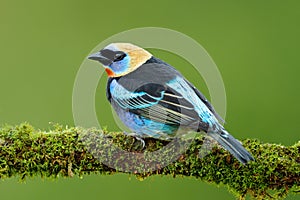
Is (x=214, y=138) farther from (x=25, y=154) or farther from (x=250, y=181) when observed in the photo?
(x=25, y=154)

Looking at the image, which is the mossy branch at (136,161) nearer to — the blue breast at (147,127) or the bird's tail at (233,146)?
the bird's tail at (233,146)

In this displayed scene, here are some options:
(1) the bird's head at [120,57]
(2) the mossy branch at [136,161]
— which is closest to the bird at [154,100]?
(1) the bird's head at [120,57]

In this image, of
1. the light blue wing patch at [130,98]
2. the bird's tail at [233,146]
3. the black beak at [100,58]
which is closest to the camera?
the bird's tail at [233,146]

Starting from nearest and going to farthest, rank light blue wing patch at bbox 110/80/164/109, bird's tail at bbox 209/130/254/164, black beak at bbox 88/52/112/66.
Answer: bird's tail at bbox 209/130/254/164 < light blue wing patch at bbox 110/80/164/109 < black beak at bbox 88/52/112/66

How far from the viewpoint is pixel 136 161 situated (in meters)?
3.55

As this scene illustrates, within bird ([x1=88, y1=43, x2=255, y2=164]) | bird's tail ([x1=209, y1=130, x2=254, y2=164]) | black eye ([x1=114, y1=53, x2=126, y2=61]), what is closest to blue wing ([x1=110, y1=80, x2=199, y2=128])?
bird ([x1=88, y1=43, x2=255, y2=164])

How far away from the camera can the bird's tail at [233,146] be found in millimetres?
3367

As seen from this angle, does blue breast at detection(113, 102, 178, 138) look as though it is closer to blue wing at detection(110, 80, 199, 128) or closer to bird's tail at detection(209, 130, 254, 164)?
blue wing at detection(110, 80, 199, 128)

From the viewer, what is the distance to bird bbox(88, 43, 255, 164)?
3619 millimetres

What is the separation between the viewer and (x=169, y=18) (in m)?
7.72

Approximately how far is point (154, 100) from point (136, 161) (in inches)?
16.5

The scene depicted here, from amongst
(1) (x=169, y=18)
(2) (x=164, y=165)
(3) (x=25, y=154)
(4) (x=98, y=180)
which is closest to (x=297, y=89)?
(1) (x=169, y=18)

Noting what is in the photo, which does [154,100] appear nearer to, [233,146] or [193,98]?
[193,98]

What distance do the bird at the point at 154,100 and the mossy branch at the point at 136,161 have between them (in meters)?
0.13
